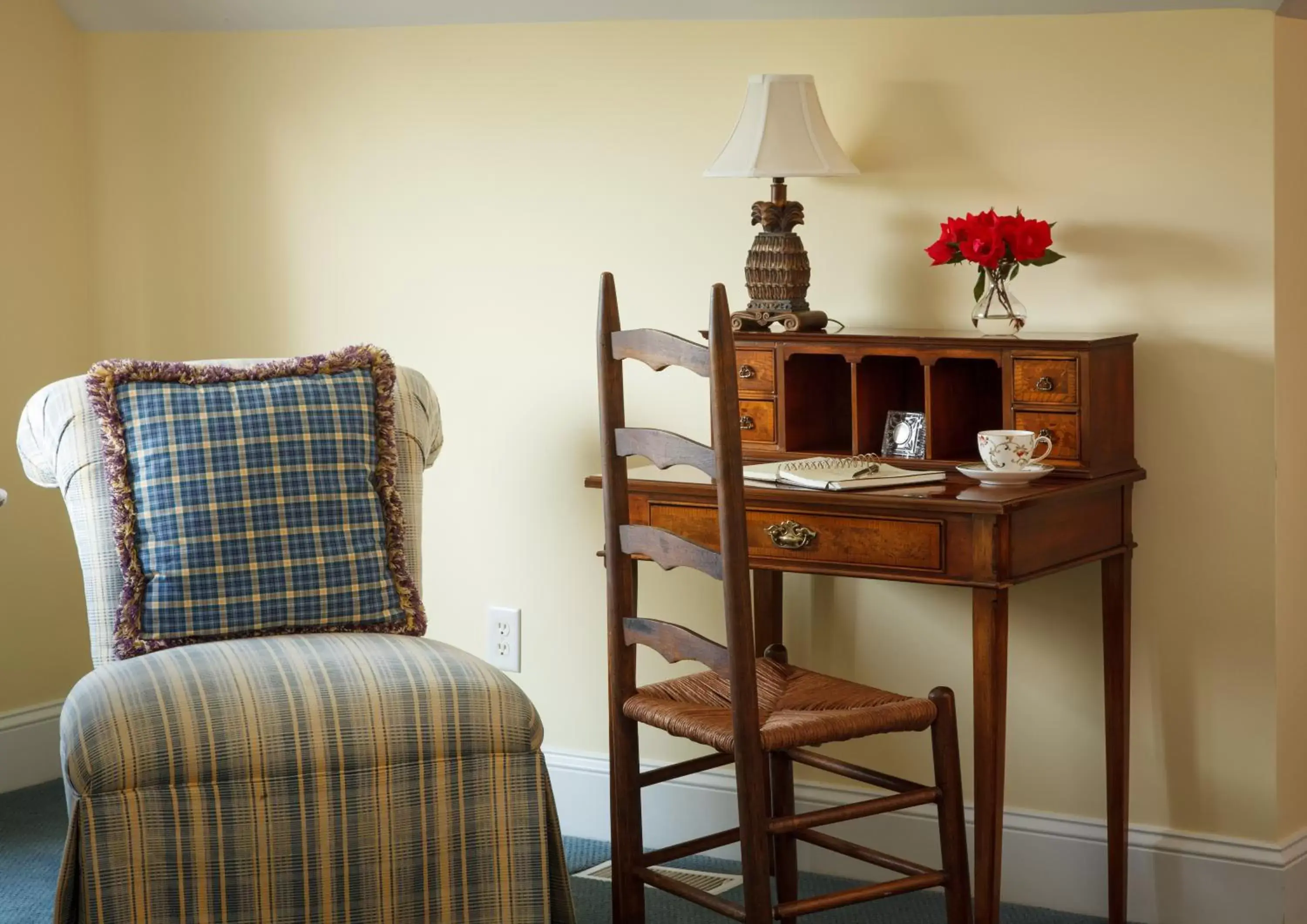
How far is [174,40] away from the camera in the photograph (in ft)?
10.5

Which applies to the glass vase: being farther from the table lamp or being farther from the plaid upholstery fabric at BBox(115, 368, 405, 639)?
the plaid upholstery fabric at BBox(115, 368, 405, 639)

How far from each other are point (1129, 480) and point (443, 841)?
1.15 m

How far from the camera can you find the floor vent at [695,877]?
2.74m

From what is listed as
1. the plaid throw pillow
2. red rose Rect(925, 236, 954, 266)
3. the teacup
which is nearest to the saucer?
the teacup

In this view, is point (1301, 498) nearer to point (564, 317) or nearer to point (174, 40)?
point (564, 317)

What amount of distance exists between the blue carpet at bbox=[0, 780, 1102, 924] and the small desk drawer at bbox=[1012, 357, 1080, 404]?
87 cm

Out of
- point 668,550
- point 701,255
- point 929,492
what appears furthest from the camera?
point 701,255

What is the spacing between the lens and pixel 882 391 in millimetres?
2557

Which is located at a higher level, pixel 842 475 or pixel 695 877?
pixel 842 475

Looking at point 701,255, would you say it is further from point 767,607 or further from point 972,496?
point 972,496

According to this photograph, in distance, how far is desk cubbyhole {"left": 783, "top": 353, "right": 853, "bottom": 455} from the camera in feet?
8.41

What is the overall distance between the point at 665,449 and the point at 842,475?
316 mm

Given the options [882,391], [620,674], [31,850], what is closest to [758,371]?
[882,391]

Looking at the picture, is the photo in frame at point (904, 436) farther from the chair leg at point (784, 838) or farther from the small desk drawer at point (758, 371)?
the chair leg at point (784, 838)
